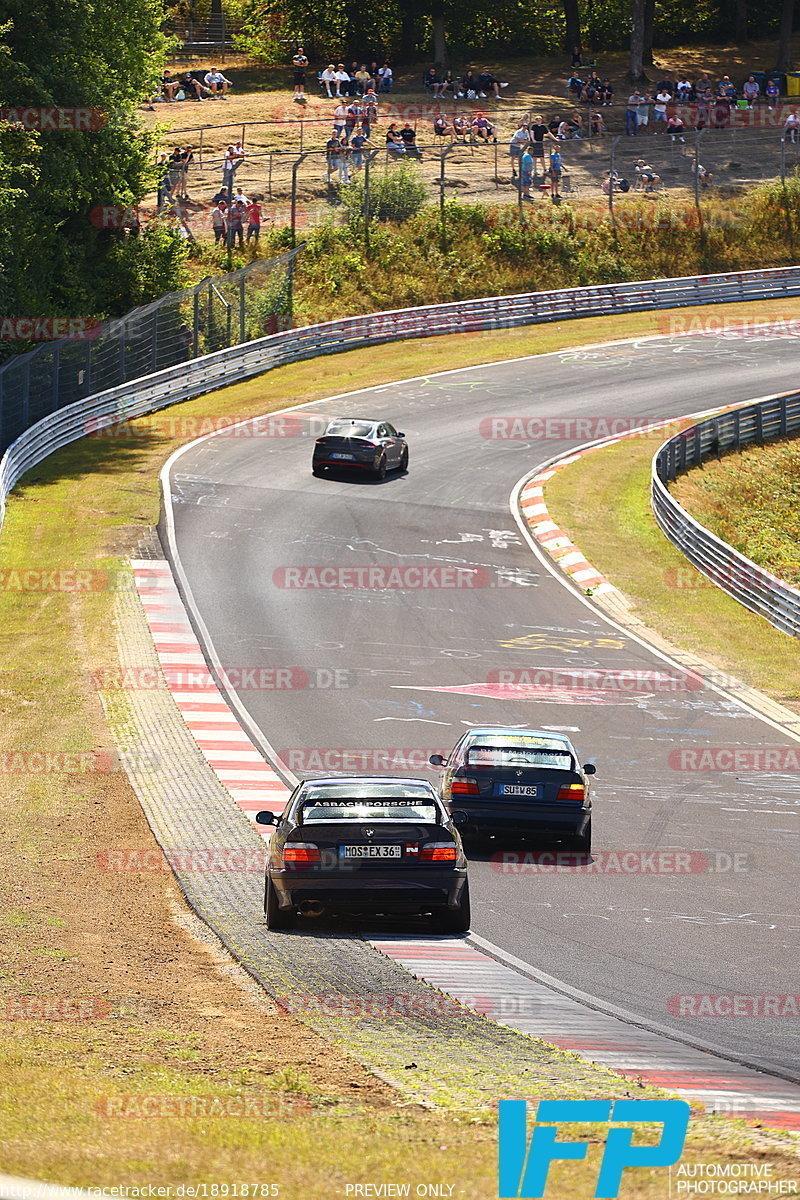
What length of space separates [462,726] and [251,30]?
7711 centimetres

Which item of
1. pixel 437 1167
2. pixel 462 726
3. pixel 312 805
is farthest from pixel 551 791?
pixel 437 1167

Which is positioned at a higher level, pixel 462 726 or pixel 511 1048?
pixel 511 1048

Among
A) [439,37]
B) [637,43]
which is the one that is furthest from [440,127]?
[439,37]

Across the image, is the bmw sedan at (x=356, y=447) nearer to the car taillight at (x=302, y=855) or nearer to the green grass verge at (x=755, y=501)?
the green grass verge at (x=755, y=501)

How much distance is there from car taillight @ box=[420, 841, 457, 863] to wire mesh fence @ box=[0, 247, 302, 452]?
89.3 feet

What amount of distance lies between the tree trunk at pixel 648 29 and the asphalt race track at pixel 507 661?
37.9 m

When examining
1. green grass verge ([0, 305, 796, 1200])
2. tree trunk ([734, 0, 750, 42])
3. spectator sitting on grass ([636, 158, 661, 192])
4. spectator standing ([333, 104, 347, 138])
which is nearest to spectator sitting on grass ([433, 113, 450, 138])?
spectator standing ([333, 104, 347, 138])

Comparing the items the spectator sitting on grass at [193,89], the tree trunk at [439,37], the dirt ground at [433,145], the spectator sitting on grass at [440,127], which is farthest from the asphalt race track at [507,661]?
the tree trunk at [439,37]

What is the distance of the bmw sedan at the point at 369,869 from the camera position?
42.7ft

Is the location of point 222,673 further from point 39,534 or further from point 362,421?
point 362,421

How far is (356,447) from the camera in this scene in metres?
39.3

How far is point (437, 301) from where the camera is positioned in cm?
5925

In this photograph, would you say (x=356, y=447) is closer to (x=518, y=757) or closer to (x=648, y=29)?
(x=518, y=757)

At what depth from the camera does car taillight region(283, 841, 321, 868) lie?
13047 mm
